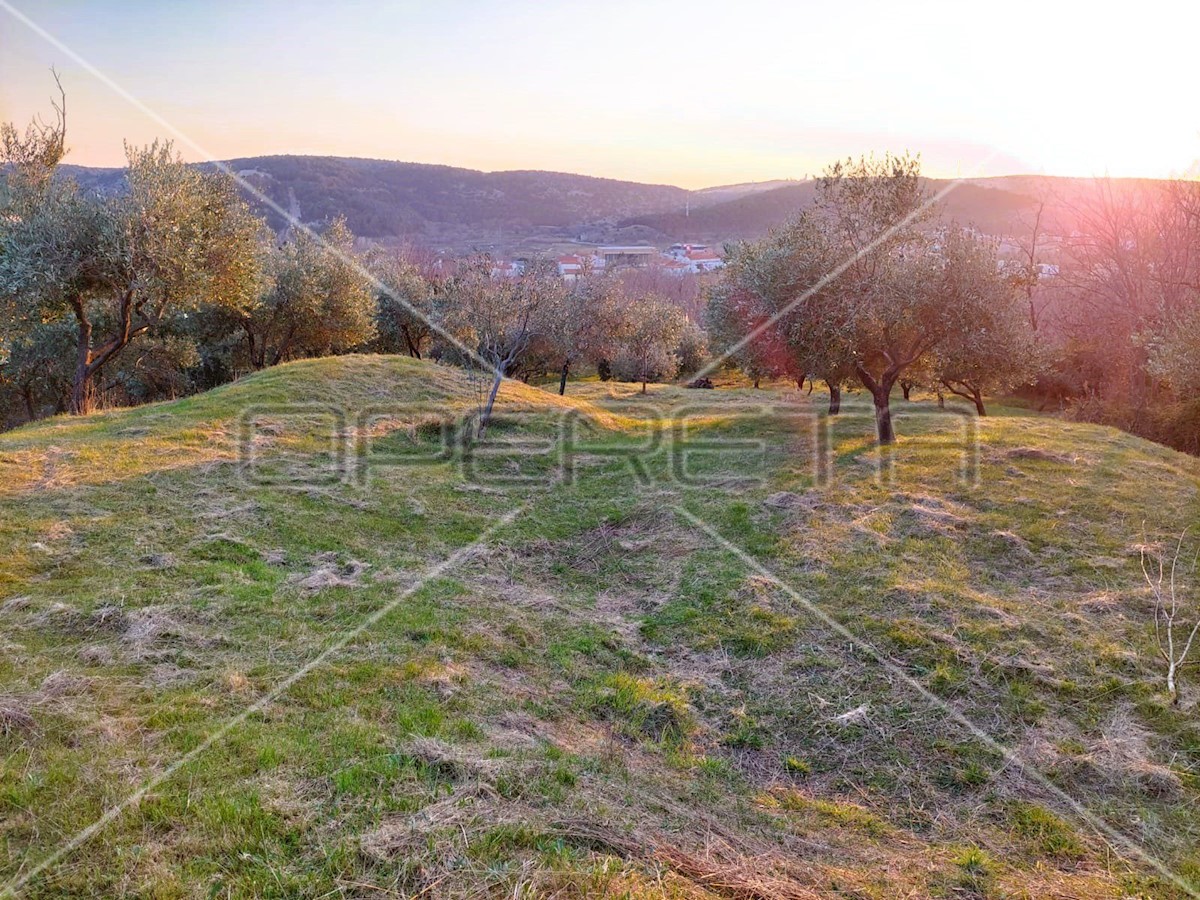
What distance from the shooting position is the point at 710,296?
29156 millimetres

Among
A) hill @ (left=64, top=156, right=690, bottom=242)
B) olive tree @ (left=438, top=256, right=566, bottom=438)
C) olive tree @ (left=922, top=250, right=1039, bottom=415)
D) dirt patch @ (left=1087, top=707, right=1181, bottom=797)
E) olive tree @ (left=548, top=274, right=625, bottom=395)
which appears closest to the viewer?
dirt patch @ (left=1087, top=707, right=1181, bottom=797)

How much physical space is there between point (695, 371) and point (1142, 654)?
50.4 metres

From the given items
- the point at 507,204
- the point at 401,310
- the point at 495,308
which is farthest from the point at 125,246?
the point at 507,204

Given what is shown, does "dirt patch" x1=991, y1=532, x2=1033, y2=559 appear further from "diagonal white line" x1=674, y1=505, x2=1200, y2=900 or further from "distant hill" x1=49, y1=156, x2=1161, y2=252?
"distant hill" x1=49, y1=156, x2=1161, y2=252

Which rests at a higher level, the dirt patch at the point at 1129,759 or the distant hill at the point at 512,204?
the distant hill at the point at 512,204

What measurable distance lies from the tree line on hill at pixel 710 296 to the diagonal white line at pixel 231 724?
11006mm

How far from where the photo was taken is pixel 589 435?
74.4 ft

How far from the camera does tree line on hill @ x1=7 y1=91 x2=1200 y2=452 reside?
58.7 feet

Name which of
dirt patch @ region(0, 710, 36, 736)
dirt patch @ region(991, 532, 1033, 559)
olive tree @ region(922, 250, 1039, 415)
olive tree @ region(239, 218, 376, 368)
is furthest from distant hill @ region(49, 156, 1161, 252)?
dirt patch @ region(0, 710, 36, 736)

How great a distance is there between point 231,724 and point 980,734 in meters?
7.84

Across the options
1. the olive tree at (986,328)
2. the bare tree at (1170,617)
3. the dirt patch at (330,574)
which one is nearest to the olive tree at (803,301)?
the olive tree at (986,328)

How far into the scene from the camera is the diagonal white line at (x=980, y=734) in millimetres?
5359

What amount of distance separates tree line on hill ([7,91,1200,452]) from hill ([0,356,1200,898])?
4.56 metres

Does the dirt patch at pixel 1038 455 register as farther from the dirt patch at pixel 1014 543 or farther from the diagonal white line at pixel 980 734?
the diagonal white line at pixel 980 734
